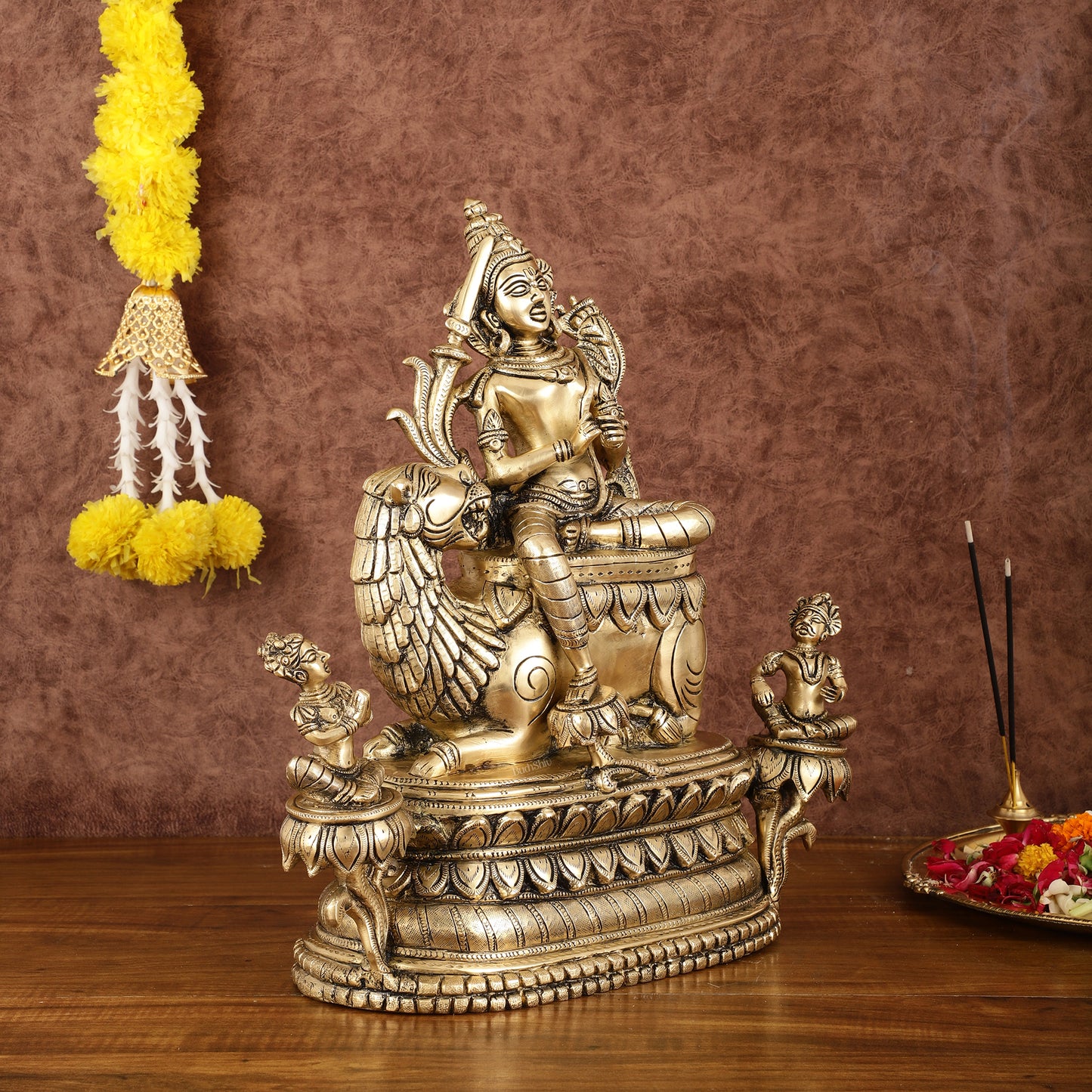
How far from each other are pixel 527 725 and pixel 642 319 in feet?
2.61

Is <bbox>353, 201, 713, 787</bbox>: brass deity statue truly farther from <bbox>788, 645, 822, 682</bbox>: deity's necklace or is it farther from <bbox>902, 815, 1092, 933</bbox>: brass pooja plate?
<bbox>902, 815, 1092, 933</bbox>: brass pooja plate

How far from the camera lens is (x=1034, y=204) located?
6.31 ft

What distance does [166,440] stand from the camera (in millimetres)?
1833

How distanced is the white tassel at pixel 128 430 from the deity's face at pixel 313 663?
69 centimetres

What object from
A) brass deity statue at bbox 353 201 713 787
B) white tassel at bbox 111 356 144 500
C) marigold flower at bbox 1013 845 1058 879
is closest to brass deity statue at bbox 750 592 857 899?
brass deity statue at bbox 353 201 713 787

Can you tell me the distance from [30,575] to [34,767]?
28 cm

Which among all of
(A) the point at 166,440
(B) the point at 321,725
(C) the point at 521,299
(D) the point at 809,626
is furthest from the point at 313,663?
(A) the point at 166,440

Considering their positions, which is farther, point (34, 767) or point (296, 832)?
point (34, 767)

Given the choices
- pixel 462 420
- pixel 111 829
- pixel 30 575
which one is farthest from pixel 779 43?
pixel 111 829

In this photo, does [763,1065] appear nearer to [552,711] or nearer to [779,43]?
[552,711]

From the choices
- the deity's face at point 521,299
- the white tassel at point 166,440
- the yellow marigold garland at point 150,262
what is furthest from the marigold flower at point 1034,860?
the white tassel at point 166,440

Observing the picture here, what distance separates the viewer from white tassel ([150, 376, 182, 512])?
1.82 metres

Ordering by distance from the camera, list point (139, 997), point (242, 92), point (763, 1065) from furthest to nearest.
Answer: point (242, 92)
point (139, 997)
point (763, 1065)

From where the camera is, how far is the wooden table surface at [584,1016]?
3.69 ft
